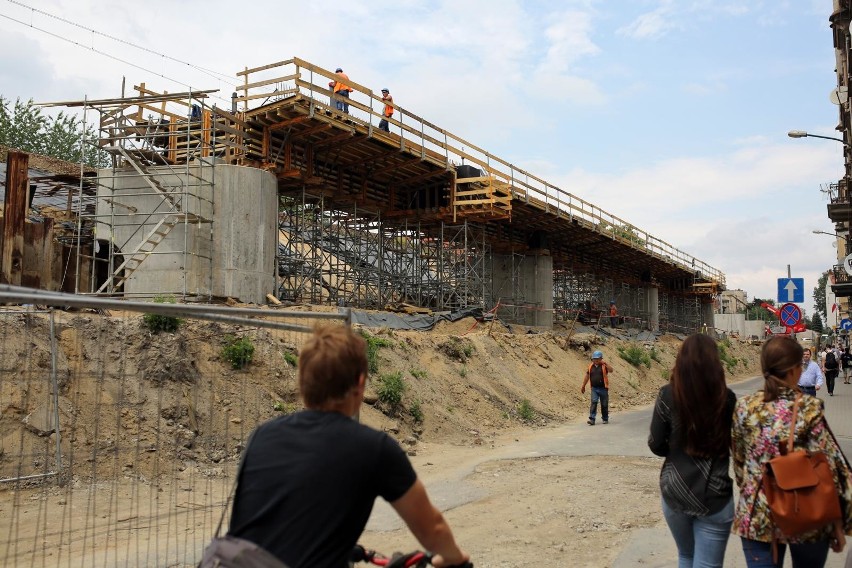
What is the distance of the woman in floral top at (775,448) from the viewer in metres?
3.65

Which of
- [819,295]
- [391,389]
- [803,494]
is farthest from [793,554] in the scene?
[819,295]

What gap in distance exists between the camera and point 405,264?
Result: 3003cm

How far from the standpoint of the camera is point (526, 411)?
61.7 feet

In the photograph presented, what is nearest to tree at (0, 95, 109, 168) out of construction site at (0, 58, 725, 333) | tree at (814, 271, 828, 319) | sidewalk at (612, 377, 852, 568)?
construction site at (0, 58, 725, 333)

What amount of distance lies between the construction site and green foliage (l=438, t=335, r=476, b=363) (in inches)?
188

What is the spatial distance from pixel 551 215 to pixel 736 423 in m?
29.0

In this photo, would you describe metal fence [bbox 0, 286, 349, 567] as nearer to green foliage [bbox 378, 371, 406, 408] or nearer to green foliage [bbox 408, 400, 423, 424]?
green foliage [bbox 378, 371, 406, 408]

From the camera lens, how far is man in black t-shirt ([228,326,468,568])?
2.47m

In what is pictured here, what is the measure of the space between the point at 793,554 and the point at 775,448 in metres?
0.53

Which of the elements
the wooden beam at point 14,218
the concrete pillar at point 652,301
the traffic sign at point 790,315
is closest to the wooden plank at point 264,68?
the wooden beam at point 14,218

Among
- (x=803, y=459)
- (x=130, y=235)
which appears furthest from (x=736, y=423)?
(x=130, y=235)

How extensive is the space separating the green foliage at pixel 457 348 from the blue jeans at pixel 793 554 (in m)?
16.3

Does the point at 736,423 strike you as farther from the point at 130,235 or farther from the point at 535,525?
the point at 130,235

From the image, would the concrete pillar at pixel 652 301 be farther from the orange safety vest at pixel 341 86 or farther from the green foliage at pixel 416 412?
the green foliage at pixel 416 412
